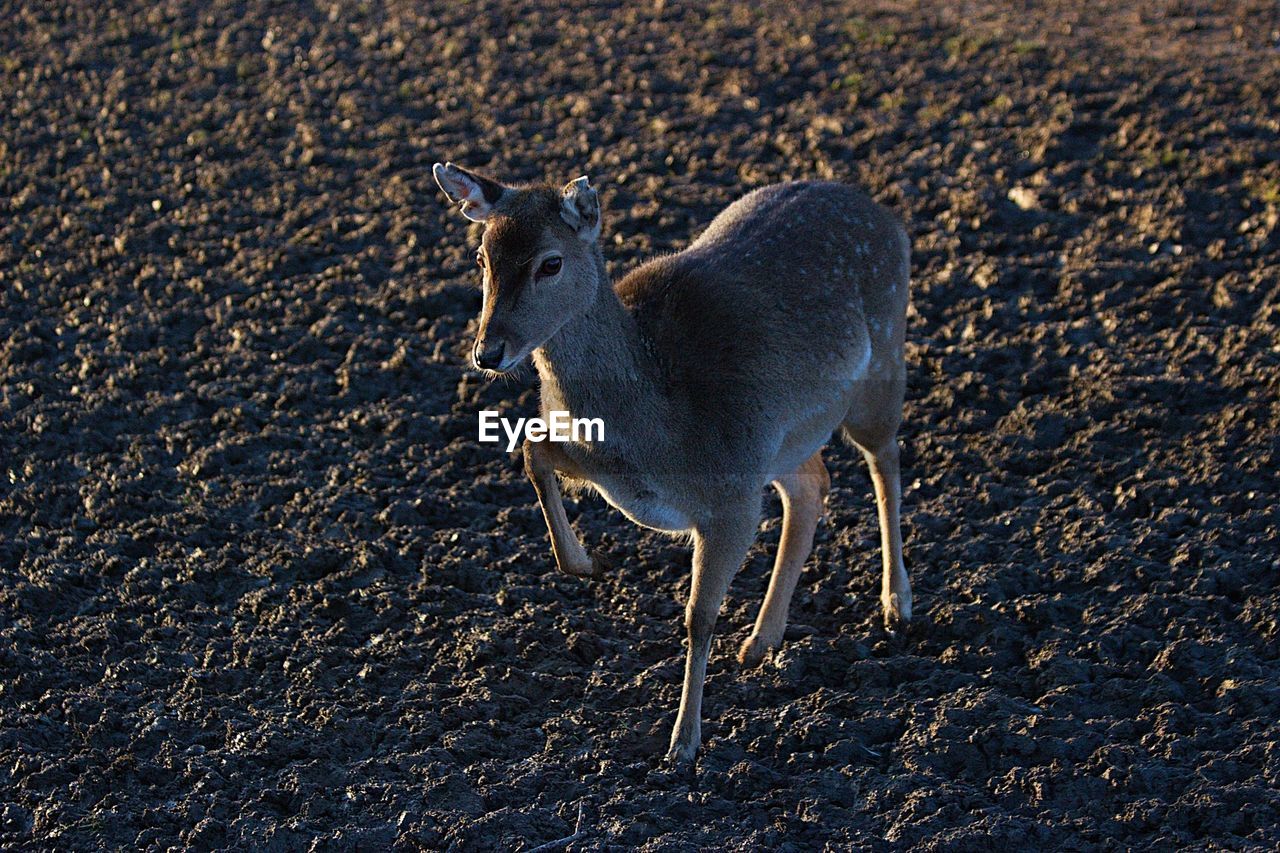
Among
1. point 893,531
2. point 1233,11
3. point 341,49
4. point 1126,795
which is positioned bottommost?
point 1126,795

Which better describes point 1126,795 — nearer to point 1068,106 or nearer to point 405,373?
point 405,373

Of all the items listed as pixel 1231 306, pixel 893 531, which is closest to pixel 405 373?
pixel 893 531

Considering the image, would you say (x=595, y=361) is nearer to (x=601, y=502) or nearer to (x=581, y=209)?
(x=581, y=209)

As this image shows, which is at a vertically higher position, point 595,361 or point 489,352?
point 489,352

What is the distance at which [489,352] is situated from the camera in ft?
17.2

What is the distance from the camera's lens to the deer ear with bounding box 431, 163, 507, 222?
18.1 ft

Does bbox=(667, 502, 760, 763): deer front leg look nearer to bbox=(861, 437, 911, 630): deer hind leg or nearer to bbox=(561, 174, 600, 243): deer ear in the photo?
bbox=(861, 437, 911, 630): deer hind leg

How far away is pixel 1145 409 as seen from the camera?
25.1 feet

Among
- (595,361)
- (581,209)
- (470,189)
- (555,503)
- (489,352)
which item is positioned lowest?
(555,503)

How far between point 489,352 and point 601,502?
100.0 inches

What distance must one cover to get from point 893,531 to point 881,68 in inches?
223

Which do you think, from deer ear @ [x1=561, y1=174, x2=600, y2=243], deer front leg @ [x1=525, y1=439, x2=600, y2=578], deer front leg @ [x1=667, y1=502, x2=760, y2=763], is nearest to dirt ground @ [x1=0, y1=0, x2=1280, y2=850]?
deer front leg @ [x1=667, y1=502, x2=760, y2=763]

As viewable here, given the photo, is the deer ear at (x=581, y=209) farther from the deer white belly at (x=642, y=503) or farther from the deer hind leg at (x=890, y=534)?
the deer hind leg at (x=890, y=534)

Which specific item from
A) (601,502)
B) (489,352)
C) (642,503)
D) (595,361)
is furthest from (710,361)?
(601,502)
